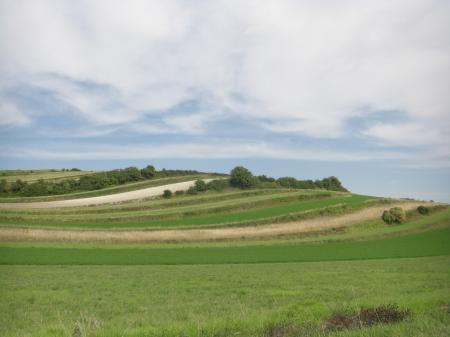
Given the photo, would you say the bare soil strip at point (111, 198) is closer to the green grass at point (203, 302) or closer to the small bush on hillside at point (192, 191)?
the small bush on hillside at point (192, 191)

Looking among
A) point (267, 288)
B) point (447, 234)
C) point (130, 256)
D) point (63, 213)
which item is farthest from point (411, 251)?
point (63, 213)

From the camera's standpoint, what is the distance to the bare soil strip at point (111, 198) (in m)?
82.9

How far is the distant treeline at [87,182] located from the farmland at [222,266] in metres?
2.79

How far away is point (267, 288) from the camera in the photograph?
67.1ft

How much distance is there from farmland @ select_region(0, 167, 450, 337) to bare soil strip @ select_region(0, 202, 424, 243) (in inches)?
9.0

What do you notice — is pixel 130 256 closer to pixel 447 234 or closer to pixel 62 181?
pixel 447 234

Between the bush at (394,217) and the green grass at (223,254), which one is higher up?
the bush at (394,217)

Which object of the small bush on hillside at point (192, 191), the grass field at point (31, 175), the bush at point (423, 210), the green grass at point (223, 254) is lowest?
the green grass at point (223, 254)

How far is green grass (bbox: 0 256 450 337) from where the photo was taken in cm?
910

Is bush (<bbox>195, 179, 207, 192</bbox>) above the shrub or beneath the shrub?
above

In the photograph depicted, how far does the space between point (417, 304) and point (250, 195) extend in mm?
90064

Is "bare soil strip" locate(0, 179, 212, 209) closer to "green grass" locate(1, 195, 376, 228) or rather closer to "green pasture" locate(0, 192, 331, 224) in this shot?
"green pasture" locate(0, 192, 331, 224)

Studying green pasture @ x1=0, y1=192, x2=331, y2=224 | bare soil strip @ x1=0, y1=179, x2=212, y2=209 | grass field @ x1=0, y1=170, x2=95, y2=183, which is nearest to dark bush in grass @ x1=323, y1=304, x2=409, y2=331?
green pasture @ x1=0, y1=192, x2=331, y2=224

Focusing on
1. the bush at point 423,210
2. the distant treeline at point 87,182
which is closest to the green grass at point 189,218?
the bush at point 423,210
